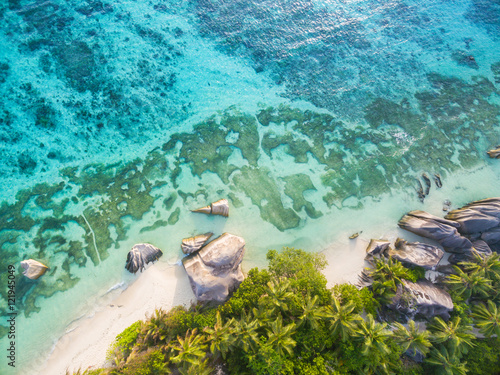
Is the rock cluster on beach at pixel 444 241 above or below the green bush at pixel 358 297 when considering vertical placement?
above

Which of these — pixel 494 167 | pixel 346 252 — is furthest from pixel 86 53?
pixel 494 167

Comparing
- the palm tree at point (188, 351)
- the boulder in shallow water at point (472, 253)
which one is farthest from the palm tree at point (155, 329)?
the boulder in shallow water at point (472, 253)

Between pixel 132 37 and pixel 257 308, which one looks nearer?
pixel 257 308

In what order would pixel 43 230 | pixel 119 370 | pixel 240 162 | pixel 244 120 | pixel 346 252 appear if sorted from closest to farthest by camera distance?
pixel 119 370, pixel 43 230, pixel 346 252, pixel 240 162, pixel 244 120

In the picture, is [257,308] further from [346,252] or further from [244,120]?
[244,120]

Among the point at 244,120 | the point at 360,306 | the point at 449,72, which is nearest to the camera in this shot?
the point at 360,306

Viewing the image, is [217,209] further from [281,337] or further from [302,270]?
[281,337]

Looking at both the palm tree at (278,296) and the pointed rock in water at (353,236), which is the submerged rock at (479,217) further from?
the palm tree at (278,296)
